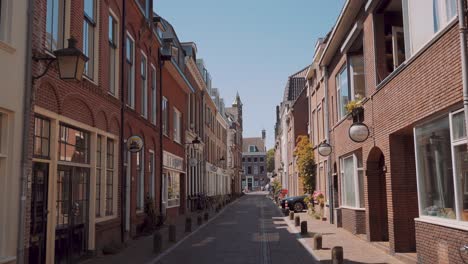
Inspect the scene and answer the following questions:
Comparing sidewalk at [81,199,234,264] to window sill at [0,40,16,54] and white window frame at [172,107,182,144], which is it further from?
white window frame at [172,107,182,144]

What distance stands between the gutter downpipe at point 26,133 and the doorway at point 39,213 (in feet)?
2.75

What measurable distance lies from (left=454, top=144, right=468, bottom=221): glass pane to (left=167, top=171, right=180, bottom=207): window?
738 inches

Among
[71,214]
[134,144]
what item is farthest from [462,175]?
[134,144]

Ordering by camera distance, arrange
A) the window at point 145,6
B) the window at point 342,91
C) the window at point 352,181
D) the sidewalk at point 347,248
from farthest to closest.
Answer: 1. the window at point 145,6
2. the window at point 342,91
3. the window at point 352,181
4. the sidewalk at point 347,248

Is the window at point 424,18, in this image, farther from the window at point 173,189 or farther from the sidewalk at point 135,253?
the window at point 173,189

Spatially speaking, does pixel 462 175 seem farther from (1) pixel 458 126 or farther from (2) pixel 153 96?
(2) pixel 153 96

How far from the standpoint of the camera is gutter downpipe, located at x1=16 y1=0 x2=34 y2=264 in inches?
330

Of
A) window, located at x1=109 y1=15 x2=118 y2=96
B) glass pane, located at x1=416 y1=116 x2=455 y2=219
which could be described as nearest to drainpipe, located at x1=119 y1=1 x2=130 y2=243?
window, located at x1=109 y1=15 x2=118 y2=96

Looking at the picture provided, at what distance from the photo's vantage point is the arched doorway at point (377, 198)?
1462cm

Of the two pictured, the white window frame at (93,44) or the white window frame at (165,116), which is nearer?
the white window frame at (93,44)

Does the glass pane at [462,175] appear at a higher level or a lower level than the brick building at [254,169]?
lower

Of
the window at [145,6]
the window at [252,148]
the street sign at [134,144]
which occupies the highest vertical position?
the window at [252,148]

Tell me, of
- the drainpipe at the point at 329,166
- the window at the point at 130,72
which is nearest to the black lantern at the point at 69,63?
the window at the point at 130,72

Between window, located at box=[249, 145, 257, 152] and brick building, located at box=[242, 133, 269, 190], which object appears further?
window, located at box=[249, 145, 257, 152]
